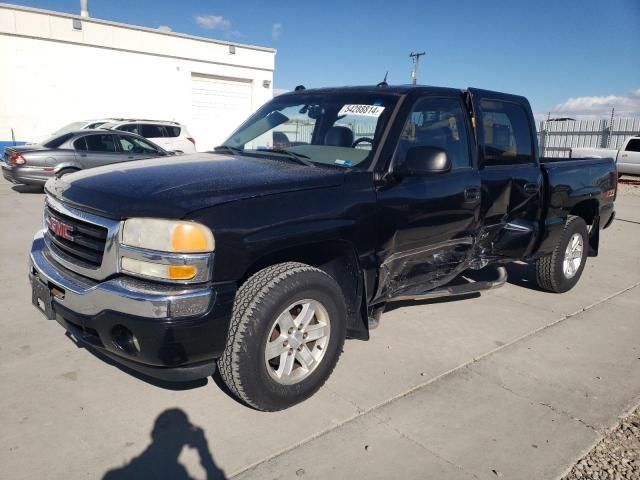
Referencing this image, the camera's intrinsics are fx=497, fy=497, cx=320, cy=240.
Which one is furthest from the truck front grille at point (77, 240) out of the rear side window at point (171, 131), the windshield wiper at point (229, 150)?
the rear side window at point (171, 131)

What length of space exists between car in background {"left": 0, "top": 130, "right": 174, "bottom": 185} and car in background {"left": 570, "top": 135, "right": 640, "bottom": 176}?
15751 mm

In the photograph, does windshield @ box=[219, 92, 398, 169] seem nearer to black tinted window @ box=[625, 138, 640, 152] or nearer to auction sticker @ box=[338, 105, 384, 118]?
auction sticker @ box=[338, 105, 384, 118]

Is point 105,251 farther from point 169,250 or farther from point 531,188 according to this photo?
point 531,188

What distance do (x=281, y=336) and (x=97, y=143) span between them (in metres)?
10.0

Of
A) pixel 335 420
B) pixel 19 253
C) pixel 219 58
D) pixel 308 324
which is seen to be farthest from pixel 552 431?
pixel 219 58

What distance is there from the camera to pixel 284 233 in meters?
2.71

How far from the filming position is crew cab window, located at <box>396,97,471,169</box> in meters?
3.55

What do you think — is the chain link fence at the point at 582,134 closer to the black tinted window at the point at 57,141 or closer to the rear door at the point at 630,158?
the rear door at the point at 630,158

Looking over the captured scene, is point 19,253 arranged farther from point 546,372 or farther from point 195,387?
point 546,372

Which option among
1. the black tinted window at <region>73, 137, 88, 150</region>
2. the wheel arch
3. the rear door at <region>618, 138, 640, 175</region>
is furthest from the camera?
the rear door at <region>618, 138, 640, 175</region>

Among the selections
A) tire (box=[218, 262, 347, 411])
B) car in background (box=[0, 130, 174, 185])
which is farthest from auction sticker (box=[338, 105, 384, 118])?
car in background (box=[0, 130, 174, 185])

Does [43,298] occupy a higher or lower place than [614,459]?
higher

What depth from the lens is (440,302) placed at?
16.5 feet

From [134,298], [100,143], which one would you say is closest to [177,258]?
[134,298]
